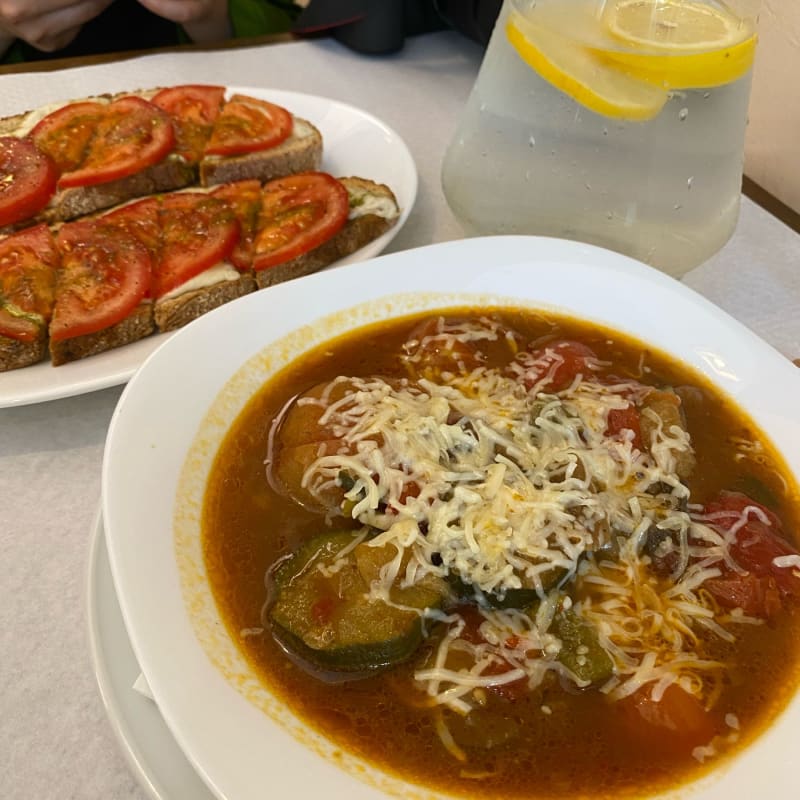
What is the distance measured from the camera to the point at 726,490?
154 centimetres

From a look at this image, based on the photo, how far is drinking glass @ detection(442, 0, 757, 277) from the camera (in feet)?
5.83

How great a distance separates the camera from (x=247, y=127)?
8.75ft

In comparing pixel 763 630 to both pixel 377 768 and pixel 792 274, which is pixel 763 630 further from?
pixel 792 274

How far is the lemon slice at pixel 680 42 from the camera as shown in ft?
5.65

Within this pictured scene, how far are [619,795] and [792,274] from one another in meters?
1.88

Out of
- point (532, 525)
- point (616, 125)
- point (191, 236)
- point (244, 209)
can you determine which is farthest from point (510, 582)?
point (244, 209)

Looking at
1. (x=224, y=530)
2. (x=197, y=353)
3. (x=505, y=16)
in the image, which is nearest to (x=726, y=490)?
(x=224, y=530)

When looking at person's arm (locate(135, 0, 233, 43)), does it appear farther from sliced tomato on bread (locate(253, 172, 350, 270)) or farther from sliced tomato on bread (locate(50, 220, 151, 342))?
sliced tomato on bread (locate(50, 220, 151, 342))

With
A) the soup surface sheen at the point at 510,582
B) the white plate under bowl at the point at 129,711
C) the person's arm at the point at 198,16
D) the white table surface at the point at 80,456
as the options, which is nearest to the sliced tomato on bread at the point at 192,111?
the white table surface at the point at 80,456

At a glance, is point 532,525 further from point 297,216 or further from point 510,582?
point 297,216

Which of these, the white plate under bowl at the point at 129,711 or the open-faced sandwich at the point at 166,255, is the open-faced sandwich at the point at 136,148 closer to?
the open-faced sandwich at the point at 166,255

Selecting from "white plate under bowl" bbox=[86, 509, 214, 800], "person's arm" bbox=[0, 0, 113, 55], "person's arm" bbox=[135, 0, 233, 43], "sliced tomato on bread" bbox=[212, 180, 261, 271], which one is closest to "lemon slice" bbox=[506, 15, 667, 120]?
"sliced tomato on bread" bbox=[212, 180, 261, 271]

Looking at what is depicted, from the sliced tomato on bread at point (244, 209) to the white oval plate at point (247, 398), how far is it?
48 cm

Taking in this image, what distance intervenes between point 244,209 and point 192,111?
2.24 feet
